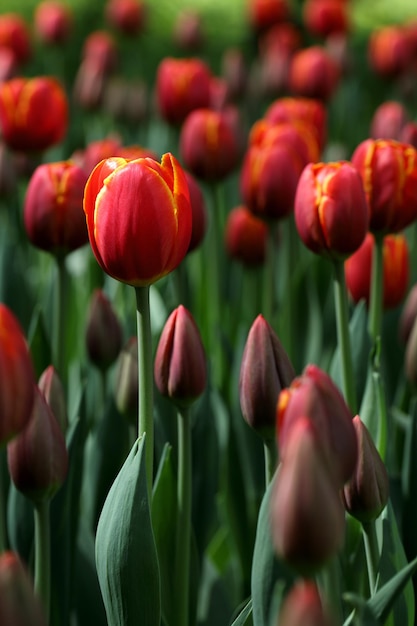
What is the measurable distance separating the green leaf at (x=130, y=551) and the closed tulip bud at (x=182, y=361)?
0.44 ft

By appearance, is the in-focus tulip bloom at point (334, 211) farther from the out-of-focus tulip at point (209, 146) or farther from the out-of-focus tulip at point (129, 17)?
the out-of-focus tulip at point (129, 17)

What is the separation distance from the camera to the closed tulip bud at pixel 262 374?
3.12 feet

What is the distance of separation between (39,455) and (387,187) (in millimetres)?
587

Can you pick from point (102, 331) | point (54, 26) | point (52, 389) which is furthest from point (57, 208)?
point (54, 26)

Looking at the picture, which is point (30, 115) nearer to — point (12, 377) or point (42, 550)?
point (42, 550)

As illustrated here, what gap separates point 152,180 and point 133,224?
42 millimetres

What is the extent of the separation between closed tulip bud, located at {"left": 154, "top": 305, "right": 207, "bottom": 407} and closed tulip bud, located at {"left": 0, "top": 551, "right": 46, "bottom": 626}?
45 centimetres

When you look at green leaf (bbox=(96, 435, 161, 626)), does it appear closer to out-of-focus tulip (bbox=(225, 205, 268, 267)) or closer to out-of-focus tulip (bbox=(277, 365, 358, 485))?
out-of-focus tulip (bbox=(277, 365, 358, 485))

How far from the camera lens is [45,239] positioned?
53.2 inches

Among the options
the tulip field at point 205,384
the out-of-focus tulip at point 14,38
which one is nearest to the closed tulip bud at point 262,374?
the tulip field at point 205,384

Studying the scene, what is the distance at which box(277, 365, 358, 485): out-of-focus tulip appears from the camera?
0.68 meters

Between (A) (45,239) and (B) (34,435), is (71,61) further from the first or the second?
(B) (34,435)

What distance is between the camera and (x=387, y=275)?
145 cm

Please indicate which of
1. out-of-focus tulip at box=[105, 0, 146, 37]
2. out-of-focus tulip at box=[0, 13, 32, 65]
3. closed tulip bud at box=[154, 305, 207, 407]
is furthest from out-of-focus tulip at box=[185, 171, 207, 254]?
out-of-focus tulip at box=[105, 0, 146, 37]
